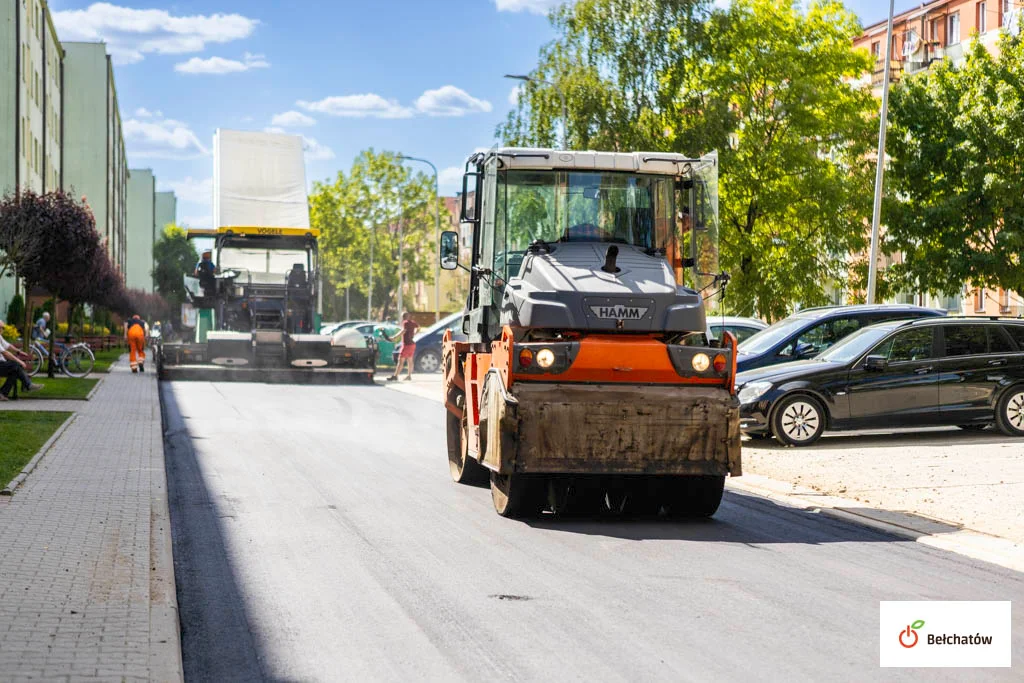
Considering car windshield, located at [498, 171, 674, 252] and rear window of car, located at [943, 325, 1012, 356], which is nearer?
car windshield, located at [498, 171, 674, 252]

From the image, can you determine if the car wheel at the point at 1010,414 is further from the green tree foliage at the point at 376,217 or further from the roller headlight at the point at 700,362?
the green tree foliage at the point at 376,217

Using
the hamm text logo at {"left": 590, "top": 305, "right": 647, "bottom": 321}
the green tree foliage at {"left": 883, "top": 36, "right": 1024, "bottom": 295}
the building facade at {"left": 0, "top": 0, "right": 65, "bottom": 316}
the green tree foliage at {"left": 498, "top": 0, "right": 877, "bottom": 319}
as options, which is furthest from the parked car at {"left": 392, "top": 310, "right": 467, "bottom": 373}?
the hamm text logo at {"left": 590, "top": 305, "right": 647, "bottom": 321}

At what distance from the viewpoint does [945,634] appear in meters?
6.55

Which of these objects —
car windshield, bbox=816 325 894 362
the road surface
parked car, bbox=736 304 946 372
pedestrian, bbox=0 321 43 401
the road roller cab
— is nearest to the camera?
the road surface

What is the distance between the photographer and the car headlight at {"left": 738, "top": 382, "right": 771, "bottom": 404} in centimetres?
1659

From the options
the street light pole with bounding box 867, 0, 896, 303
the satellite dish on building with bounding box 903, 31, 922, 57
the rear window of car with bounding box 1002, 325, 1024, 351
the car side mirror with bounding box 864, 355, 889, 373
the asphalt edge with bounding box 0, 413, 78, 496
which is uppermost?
the satellite dish on building with bounding box 903, 31, 922, 57

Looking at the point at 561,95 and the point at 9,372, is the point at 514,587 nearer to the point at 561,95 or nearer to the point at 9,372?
the point at 9,372

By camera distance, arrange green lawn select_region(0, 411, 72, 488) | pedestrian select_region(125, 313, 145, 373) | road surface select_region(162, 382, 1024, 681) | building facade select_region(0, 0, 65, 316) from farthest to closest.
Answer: building facade select_region(0, 0, 65, 316) < pedestrian select_region(125, 313, 145, 373) < green lawn select_region(0, 411, 72, 488) < road surface select_region(162, 382, 1024, 681)

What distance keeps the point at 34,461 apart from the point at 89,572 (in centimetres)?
595

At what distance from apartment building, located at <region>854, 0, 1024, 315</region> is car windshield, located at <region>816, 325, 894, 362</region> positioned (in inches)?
1290

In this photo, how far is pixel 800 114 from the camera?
43.2 m


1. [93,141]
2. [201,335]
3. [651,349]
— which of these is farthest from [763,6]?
[93,141]

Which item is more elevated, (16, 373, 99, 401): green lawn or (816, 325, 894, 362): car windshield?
(816, 325, 894, 362): car windshield

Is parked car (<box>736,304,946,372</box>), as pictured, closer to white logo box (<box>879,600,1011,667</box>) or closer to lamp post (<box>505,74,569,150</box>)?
white logo box (<box>879,600,1011,667</box>)
